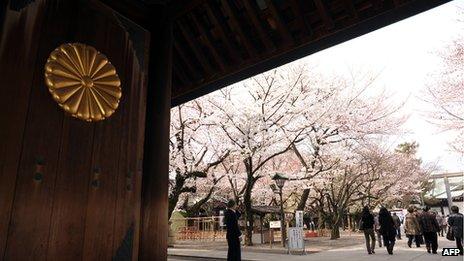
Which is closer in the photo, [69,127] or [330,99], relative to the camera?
[69,127]

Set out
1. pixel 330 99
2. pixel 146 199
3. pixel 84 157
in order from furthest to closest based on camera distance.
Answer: pixel 330 99, pixel 146 199, pixel 84 157

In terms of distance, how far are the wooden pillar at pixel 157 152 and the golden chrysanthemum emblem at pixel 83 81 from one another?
0.45 m

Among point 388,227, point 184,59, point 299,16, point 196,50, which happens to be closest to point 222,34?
point 196,50

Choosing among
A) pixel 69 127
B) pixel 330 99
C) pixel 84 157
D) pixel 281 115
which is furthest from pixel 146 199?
pixel 330 99

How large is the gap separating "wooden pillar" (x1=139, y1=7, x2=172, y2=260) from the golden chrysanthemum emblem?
0.45m

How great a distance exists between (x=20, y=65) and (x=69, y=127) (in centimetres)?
55

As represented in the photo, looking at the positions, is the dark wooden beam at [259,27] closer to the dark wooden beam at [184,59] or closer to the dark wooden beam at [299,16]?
the dark wooden beam at [299,16]

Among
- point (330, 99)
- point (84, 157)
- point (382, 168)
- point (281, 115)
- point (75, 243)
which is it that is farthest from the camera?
point (382, 168)

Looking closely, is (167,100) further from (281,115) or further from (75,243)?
(281,115)

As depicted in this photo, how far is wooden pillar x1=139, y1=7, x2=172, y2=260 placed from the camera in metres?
2.97

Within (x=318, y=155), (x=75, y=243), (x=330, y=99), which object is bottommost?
(x=75, y=243)

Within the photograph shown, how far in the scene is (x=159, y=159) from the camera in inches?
123

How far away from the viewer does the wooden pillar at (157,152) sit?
2971 mm

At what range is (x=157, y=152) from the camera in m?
3.16
